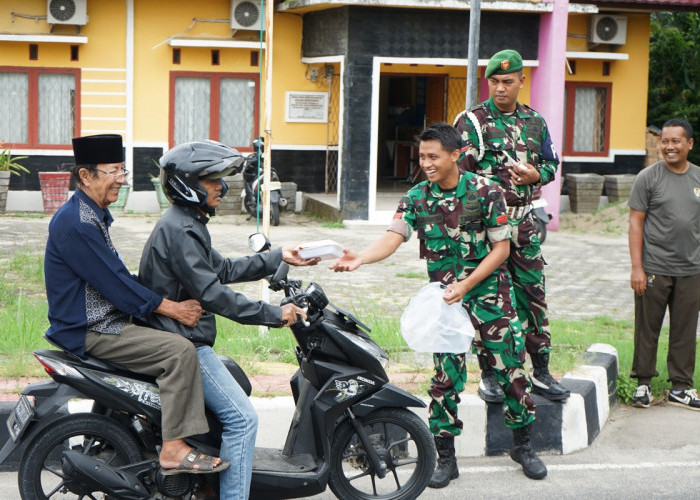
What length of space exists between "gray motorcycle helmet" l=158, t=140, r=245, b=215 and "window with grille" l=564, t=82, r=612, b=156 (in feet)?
52.1

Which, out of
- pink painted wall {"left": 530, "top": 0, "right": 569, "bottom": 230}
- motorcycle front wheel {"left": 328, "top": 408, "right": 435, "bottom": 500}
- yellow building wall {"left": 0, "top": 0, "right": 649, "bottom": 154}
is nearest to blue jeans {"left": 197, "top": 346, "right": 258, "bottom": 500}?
motorcycle front wheel {"left": 328, "top": 408, "right": 435, "bottom": 500}

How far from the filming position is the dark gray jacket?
457 centimetres

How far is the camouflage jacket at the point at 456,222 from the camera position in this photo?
555 cm

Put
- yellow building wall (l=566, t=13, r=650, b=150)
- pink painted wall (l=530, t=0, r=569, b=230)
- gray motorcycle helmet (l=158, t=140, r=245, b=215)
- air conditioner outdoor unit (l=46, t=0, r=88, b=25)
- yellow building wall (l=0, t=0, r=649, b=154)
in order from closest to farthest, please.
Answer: gray motorcycle helmet (l=158, t=140, r=245, b=215) < pink painted wall (l=530, t=0, r=569, b=230) < air conditioner outdoor unit (l=46, t=0, r=88, b=25) < yellow building wall (l=0, t=0, r=649, b=154) < yellow building wall (l=566, t=13, r=650, b=150)

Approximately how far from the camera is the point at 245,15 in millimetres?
18219

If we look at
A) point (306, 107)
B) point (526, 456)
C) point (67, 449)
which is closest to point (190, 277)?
point (67, 449)

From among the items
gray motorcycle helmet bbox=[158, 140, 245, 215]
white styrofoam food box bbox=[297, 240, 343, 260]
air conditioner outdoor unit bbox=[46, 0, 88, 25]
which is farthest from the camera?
air conditioner outdoor unit bbox=[46, 0, 88, 25]

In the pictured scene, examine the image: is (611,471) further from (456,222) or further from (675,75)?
(675,75)

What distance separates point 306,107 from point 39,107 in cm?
467

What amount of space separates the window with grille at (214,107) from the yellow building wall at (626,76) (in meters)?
5.93

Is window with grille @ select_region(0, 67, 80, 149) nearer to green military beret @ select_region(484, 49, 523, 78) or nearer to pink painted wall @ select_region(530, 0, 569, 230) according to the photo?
pink painted wall @ select_region(530, 0, 569, 230)

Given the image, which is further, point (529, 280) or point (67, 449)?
point (529, 280)

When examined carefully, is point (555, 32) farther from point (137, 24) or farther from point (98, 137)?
point (98, 137)

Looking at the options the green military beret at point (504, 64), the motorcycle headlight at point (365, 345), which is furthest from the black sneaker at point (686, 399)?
the motorcycle headlight at point (365, 345)
